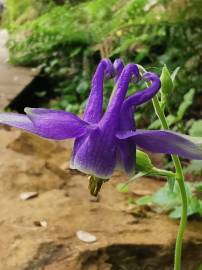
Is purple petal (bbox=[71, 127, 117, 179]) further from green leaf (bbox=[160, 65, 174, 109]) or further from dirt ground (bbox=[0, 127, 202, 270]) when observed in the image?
dirt ground (bbox=[0, 127, 202, 270])

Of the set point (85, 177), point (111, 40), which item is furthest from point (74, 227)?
point (111, 40)

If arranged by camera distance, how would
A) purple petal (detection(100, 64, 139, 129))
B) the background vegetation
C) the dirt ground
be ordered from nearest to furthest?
purple petal (detection(100, 64, 139, 129)) → the dirt ground → the background vegetation

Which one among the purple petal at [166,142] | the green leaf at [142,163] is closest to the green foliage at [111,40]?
the green leaf at [142,163]

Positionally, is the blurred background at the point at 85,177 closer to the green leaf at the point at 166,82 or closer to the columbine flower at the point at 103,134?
the green leaf at the point at 166,82

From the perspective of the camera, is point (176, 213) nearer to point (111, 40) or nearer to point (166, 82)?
point (166, 82)

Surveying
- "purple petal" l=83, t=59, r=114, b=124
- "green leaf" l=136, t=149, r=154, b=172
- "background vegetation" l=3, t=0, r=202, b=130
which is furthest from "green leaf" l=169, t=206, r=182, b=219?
"purple petal" l=83, t=59, r=114, b=124

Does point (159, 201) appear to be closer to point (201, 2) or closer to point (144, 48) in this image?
point (201, 2)
